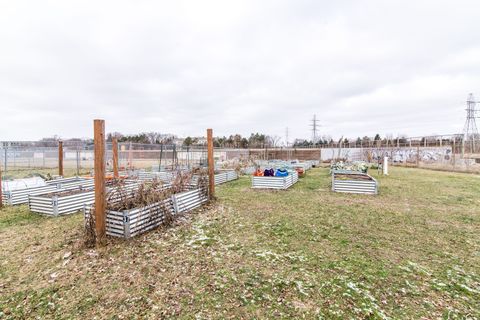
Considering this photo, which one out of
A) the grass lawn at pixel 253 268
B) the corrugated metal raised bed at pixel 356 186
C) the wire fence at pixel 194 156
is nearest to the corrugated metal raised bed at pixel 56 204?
the grass lawn at pixel 253 268

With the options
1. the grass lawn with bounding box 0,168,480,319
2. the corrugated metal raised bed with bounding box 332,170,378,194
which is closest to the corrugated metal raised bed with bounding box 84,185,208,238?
the grass lawn with bounding box 0,168,480,319

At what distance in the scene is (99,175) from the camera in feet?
12.9

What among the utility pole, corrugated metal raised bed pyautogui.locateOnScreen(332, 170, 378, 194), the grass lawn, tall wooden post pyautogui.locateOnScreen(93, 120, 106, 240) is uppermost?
the utility pole

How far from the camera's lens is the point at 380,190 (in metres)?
9.22

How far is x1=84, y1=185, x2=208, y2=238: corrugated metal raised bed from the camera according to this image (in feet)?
14.1

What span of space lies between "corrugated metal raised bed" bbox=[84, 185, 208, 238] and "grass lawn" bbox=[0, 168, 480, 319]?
0.23m

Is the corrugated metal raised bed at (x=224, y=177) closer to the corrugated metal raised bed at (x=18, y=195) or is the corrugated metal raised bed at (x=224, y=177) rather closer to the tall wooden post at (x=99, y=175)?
the corrugated metal raised bed at (x=18, y=195)

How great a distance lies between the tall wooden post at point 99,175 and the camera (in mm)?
3938

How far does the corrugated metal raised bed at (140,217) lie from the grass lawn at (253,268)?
0.23 m

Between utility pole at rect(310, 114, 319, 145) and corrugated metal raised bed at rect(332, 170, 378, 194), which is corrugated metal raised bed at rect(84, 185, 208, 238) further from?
utility pole at rect(310, 114, 319, 145)

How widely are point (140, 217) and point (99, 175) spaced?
1158mm

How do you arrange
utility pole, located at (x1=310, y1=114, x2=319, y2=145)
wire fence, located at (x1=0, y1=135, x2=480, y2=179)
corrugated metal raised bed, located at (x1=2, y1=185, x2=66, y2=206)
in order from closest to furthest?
corrugated metal raised bed, located at (x1=2, y1=185, x2=66, y2=206) → wire fence, located at (x1=0, y1=135, x2=480, y2=179) → utility pole, located at (x1=310, y1=114, x2=319, y2=145)

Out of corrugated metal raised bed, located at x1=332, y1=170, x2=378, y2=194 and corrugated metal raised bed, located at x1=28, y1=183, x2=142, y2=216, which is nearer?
corrugated metal raised bed, located at x1=28, y1=183, x2=142, y2=216

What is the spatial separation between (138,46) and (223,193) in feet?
29.9
